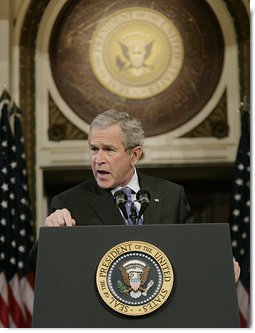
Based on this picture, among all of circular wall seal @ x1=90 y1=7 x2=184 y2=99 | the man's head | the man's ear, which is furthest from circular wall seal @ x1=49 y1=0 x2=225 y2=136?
the man's head

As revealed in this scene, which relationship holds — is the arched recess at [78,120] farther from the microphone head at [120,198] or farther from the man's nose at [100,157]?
the microphone head at [120,198]

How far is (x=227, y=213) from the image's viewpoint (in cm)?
809

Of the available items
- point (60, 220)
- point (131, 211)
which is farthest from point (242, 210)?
point (60, 220)

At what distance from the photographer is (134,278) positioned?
2520 mm

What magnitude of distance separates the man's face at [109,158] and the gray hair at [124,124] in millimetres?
22

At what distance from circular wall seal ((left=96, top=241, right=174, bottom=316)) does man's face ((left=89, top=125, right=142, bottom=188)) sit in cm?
71

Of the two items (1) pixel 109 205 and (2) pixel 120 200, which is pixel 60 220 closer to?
(2) pixel 120 200

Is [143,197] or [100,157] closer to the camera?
[143,197]

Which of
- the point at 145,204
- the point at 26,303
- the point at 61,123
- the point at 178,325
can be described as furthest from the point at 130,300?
the point at 61,123

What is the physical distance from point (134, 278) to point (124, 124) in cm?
99

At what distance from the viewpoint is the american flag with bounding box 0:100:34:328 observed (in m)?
6.98

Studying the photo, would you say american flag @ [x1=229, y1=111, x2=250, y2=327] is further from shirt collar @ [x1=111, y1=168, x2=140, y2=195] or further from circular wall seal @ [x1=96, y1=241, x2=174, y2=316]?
circular wall seal @ [x1=96, y1=241, x2=174, y2=316]

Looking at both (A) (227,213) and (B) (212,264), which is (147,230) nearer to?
(B) (212,264)

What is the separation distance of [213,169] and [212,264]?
211 inches
